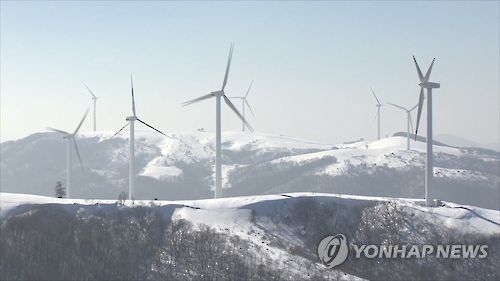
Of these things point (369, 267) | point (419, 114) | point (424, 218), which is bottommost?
point (369, 267)

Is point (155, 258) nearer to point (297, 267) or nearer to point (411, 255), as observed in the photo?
point (297, 267)

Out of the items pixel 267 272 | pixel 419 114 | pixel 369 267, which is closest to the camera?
pixel 267 272

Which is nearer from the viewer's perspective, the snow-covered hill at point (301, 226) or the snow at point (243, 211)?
the snow-covered hill at point (301, 226)

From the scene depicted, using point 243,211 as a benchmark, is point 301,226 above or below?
below

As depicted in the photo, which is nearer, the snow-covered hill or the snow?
the snow-covered hill

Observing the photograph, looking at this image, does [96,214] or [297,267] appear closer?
[297,267]

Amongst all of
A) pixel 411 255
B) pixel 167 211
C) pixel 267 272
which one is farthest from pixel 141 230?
pixel 411 255

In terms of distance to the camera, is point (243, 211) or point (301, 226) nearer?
point (301, 226)

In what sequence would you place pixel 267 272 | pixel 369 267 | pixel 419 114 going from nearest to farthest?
pixel 267 272 < pixel 369 267 < pixel 419 114
